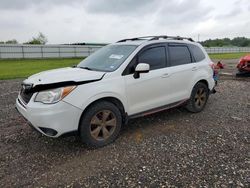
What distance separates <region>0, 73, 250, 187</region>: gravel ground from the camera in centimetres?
329

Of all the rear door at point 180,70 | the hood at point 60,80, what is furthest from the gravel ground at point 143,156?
the hood at point 60,80

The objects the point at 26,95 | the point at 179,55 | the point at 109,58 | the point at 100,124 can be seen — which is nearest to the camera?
the point at 26,95

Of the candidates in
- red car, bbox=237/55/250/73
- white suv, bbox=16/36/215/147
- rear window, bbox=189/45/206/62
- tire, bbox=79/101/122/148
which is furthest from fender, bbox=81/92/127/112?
red car, bbox=237/55/250/73

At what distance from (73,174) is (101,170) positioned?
1.27 ft

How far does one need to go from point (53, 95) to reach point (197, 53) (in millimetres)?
3774

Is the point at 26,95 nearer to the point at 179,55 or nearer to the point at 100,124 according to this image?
the point at 100,124

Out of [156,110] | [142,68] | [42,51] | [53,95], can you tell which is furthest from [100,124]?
[42,51]

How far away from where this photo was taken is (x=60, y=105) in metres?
3.71

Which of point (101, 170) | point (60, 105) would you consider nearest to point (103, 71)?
point (60, 105)

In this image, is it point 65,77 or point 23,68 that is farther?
point 23,68

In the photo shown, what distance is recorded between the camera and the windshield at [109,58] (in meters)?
4.60

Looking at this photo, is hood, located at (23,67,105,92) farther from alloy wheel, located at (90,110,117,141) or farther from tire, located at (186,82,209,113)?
tire, located at (186,82,209,113)

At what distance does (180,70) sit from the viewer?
541 cm

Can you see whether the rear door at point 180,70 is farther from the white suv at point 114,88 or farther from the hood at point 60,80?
the hood at point 60,80
